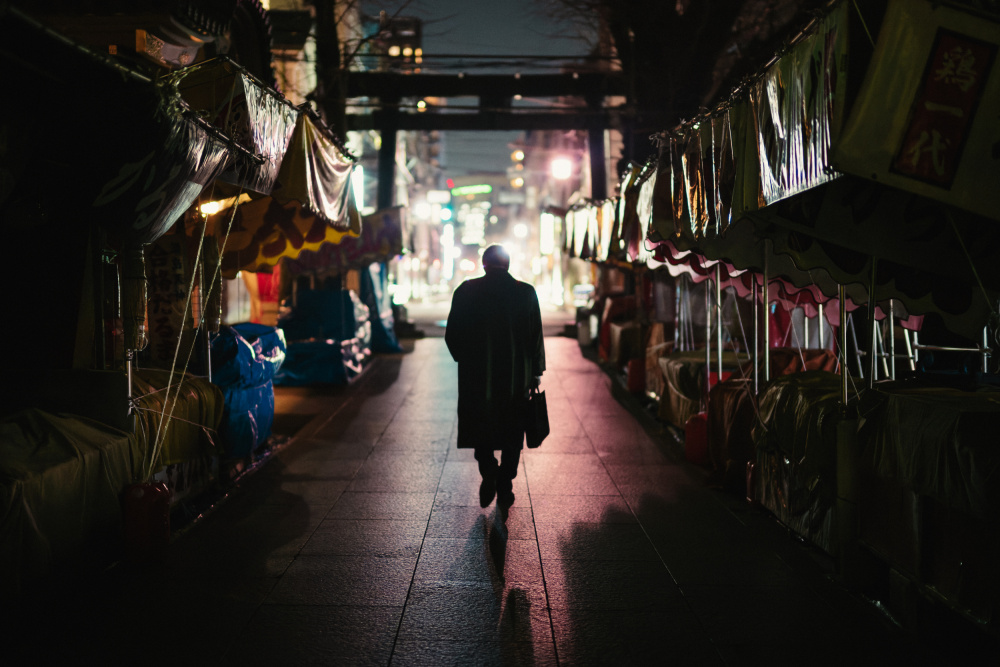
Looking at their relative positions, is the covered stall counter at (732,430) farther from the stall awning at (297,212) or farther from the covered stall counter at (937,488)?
the stall awning at (297,212)

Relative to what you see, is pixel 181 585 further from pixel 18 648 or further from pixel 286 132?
pixel 286 132

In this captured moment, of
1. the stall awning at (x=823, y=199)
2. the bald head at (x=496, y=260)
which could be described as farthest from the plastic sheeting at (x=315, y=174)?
the stall awning at (x=823, y=199)

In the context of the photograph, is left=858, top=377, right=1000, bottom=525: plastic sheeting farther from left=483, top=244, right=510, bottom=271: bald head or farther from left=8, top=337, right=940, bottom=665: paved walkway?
left=483, top=244, right=510, bottom=271: bald head

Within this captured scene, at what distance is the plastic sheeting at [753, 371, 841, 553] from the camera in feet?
17.1

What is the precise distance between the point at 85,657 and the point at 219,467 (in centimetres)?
374

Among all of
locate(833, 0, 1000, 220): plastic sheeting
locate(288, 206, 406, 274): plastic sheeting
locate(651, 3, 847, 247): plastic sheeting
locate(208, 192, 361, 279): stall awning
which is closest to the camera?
locate(833, 0, 1000, 220): plastic sheeting

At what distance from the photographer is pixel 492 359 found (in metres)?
6.05

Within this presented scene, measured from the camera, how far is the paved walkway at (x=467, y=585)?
4.06m

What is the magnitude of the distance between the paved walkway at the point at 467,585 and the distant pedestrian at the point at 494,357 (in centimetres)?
82

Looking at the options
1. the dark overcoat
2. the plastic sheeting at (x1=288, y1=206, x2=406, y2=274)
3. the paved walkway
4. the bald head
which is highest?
the plastic sheeting at (x1=288, y1=206, x2=406, y2=274)

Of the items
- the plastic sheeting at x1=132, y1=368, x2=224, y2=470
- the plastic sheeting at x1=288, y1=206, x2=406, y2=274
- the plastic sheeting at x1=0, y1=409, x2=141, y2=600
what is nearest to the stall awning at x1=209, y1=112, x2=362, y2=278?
the plastic sheeting at x1=132, y1=368, x2=224, y2=470

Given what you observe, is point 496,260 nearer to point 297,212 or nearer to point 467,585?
point 467,585

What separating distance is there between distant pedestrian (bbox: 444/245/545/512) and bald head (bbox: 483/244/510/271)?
3.8 inches

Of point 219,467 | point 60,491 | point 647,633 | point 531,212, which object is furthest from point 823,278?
point 531,212
